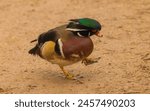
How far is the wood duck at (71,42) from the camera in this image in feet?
19.9

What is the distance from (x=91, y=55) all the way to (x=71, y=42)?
3.80ft

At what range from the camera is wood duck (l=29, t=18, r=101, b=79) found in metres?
6.08

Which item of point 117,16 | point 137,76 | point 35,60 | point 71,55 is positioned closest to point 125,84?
point 137,76

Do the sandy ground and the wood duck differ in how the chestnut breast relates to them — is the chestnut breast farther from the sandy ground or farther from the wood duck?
the sandy ground

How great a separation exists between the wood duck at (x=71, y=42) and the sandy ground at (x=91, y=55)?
40 cm

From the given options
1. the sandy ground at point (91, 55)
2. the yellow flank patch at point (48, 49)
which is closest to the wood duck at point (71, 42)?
the yellow flank patch at point (48, 49)

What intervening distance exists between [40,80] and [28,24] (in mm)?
2055

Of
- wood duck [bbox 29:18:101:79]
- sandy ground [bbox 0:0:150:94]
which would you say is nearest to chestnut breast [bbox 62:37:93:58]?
wood duck [bbox 29:18:101:79]

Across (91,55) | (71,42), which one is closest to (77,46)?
(71,42)

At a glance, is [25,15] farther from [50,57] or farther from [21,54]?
A: [50,57]

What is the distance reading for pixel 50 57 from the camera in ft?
20.4

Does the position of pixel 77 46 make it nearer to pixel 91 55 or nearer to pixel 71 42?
pixel 71 42

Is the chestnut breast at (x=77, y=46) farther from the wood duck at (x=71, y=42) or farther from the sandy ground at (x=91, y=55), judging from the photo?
the sandy ground at (x=91, y=55)

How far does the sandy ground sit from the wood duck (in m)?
0.40
